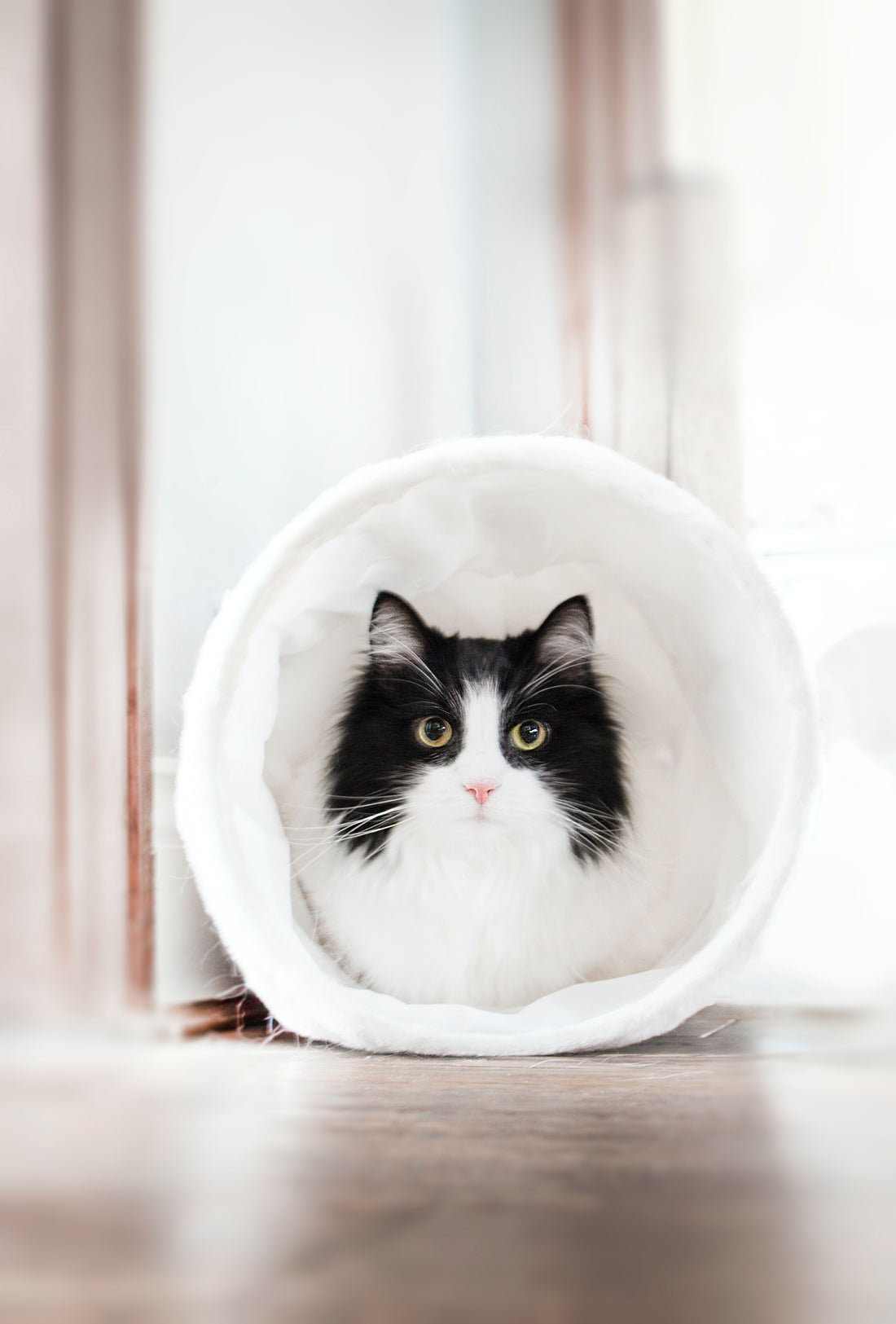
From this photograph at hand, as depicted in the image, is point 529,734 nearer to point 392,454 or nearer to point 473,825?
point 473,825

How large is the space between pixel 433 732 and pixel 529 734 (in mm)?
139

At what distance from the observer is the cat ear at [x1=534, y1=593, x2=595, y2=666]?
143 centimetres

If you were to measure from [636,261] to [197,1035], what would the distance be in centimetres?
173

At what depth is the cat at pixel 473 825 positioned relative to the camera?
1362mm

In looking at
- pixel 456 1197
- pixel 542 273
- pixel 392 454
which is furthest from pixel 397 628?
pixel 542 273

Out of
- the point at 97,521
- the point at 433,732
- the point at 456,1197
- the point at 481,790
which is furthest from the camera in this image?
the point at 97,521

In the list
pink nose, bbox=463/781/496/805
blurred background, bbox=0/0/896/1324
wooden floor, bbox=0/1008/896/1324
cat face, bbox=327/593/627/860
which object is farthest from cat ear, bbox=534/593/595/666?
wooden floor, bbox=0/1008/896/1324

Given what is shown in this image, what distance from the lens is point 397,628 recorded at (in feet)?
4.74

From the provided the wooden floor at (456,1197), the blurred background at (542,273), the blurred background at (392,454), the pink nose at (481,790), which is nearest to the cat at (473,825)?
the pink nose at (481,790)

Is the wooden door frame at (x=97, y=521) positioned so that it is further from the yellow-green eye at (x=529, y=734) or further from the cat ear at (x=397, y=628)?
the yellow-green eye at (x=529, y=734)

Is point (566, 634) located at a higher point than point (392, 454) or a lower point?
lower

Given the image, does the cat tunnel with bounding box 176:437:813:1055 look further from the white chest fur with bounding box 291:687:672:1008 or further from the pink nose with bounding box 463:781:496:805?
the pink nose with bounding box 463:781:496:805

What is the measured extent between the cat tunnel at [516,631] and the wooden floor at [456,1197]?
0.17 m

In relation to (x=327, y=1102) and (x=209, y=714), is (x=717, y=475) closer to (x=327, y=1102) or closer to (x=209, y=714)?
(x=209, y=714)
